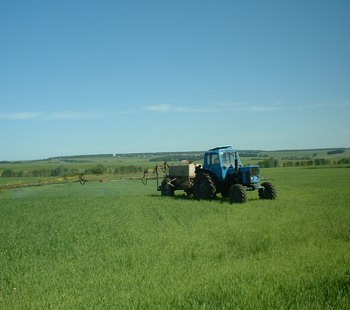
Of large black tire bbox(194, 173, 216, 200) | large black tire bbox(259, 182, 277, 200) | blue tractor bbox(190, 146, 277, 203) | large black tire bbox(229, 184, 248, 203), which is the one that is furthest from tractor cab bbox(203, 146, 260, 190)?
large black tire bbox(229, 184, 248, 203)

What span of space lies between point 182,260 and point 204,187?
1163 cm

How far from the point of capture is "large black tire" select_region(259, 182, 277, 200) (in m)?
19.4

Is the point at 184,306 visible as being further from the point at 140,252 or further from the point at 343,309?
the point at 140,252

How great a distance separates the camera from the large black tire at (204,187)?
20016 millimetres

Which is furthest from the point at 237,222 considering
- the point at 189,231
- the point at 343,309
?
the point at 343,309

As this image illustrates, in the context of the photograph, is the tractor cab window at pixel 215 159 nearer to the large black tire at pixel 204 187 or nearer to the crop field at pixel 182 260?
the large black tire at pixel 204 187

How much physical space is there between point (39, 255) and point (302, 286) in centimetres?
615

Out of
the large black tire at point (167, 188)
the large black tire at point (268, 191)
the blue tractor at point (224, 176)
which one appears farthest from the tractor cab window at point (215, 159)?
the large black tire at point (167, 188)

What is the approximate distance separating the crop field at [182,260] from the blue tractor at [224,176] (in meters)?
3.36

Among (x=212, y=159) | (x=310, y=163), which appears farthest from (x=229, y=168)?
(x=310, y=163)

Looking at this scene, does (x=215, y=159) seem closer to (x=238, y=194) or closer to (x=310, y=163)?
(x=238, y=194)

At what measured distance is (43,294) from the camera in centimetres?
680

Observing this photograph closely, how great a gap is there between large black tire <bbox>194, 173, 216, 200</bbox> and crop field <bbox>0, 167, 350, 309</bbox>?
12.9 feet

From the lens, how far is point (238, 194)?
18.2 meters
